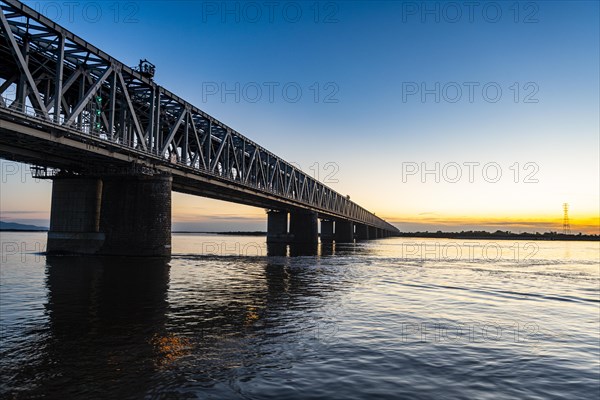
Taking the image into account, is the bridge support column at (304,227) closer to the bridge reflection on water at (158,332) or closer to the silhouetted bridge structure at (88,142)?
the silhouetted bridge structure at (88,142)

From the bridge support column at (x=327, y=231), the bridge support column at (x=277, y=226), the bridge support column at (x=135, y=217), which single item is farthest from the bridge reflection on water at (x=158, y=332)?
the bridge support column at (x=327, y=231)

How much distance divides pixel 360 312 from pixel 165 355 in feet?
30.0

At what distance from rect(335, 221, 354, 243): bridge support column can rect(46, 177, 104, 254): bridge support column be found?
130280mm

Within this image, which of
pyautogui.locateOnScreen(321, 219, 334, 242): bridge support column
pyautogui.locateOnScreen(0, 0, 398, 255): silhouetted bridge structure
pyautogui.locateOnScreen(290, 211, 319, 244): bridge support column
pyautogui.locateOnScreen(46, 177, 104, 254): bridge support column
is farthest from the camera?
pyautogui.locateOnScreen(321, 219, 334, 242): bridge support column

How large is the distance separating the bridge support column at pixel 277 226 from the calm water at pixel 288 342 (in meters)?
90.6

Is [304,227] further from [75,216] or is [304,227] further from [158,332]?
[158,332]

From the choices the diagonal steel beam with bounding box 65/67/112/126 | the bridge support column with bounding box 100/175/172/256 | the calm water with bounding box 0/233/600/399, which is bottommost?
the calm water with bounding box 0/233/600/399

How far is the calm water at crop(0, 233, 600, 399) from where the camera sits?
28.1ft

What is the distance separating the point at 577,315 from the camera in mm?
18562

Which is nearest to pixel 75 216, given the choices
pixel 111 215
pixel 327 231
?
pixel 111 215

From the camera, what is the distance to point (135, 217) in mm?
40875

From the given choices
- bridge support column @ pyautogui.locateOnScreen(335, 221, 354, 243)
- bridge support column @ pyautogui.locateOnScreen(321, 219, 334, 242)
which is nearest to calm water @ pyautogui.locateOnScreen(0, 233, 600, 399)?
bridge support column @ pyautogui.locateOnScreen(321, 219, 334, 242)

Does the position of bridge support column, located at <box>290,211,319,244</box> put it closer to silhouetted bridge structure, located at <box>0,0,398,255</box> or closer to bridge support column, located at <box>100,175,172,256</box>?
silhouetted bridge structure, located at <box>0,0,398,255</box>

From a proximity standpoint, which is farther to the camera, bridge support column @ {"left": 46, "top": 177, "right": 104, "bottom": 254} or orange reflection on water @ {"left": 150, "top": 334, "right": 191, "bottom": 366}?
bridge support column @ {"left": 46, "top": 177, "right": 104, "bottom": 254}
